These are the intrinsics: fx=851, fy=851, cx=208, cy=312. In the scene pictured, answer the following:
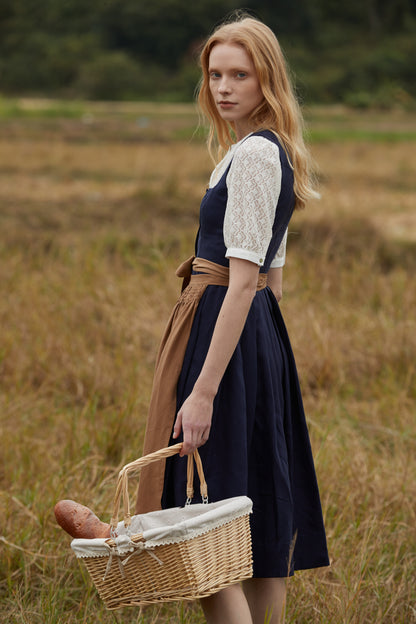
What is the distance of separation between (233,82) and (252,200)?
0.28 meters

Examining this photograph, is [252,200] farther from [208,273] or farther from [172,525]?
[172,525]

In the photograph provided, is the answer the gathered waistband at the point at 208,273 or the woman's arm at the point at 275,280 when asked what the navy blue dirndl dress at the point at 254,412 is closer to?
the gathered waistband at the point at 208,273

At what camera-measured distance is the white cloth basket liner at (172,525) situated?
1569 mm

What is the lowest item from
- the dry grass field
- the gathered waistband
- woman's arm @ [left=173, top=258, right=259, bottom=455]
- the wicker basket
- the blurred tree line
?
the dry grass field

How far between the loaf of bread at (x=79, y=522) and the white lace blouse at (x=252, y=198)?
601 mm

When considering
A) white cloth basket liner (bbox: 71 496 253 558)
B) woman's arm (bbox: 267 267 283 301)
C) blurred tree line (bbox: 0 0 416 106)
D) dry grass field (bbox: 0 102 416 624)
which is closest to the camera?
white cloth basket liner (bbox: 71 496 253 558)

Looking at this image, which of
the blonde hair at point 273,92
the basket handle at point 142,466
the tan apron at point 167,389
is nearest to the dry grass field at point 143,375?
the blonde hair at point 273,92

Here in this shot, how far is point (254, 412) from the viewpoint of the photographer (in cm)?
179

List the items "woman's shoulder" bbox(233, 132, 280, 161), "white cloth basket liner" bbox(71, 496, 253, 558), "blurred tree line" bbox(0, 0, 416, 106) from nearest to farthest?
1. "white cloth basket liner" bbox(71, 496, 253, 558)
2. "woman's shoulder" bbox(233, 132, 280, 161)
3. "blurred tree line" bbox(0, 0, 416, 106)

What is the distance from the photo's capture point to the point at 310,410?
3801mm

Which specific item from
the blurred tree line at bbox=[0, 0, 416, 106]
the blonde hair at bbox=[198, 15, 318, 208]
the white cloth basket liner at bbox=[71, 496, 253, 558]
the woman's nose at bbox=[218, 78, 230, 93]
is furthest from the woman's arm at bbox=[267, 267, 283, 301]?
the blurred tree line at bbox=[0, 0, 416, 106]

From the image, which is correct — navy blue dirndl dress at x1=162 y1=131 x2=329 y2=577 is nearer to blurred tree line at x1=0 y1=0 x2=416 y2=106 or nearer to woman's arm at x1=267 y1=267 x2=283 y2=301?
woman's arm at x1=267 y1=267 x2=283 y2=301

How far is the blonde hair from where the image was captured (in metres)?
1.74

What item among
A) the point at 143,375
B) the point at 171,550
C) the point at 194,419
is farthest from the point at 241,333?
the point at 143,375
